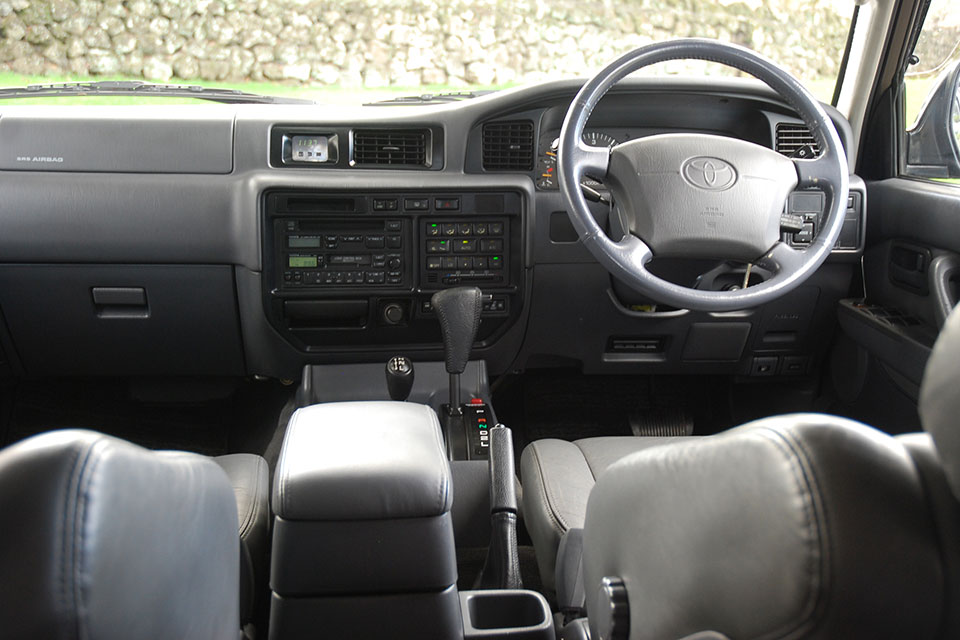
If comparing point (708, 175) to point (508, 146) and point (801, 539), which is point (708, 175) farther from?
point (801, 539)

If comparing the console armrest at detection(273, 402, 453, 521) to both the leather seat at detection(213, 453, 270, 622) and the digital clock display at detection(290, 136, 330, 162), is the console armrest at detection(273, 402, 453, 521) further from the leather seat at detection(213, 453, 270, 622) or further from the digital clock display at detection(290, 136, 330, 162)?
the digital clock display at detection(290, 136, 330, 162)

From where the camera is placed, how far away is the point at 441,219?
7.50 ft

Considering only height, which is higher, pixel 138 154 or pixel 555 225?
pixel 138 154

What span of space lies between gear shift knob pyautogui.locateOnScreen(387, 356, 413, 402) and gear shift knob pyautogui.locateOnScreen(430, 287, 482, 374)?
0.12m

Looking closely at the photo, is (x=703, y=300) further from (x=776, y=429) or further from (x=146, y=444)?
(x=146, y=444)

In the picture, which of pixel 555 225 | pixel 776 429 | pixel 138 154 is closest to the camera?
pixel 776 429

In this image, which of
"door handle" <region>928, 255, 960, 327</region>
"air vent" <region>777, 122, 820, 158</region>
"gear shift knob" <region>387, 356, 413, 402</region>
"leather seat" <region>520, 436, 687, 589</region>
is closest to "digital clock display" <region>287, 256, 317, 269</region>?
"gear shift knob" <region>387, 356, 413, 402</region>

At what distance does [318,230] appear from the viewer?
7.38 ft

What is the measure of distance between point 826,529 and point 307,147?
193cm

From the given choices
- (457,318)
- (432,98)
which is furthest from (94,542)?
(432,98)

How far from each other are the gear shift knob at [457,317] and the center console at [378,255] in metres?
0.18

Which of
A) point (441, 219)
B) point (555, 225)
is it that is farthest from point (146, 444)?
point (555, 225)

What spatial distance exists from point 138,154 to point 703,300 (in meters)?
1.54

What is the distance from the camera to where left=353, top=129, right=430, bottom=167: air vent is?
225 centimetres
